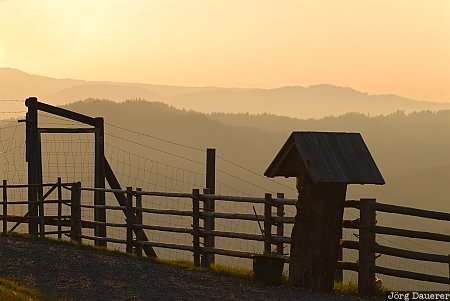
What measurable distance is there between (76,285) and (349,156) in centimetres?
536

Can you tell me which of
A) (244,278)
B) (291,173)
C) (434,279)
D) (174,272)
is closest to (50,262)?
(174,272)

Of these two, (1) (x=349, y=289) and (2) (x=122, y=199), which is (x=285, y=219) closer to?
(1) (x=349, y=289)

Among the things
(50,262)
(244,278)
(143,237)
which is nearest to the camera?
(244,278)

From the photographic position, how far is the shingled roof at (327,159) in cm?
1659

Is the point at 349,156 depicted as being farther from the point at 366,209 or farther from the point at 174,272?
the point at 174,272

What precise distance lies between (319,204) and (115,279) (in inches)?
160

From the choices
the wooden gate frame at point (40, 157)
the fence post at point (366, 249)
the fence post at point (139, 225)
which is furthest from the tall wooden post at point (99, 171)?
the fence post at point (366, 249)

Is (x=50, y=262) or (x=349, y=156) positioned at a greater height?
(x=349, y=156)

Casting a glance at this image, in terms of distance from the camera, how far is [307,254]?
16.8m

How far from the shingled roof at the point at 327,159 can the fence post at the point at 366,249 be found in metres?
0.52

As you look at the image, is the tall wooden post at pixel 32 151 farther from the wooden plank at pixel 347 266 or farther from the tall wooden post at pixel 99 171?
the wooden plank at pixel 347 266

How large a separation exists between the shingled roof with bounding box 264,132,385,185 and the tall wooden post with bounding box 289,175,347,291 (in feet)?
1.03

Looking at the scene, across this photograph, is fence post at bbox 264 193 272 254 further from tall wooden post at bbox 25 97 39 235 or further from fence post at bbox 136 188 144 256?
tall wooden post at bbox 25 97 39 235

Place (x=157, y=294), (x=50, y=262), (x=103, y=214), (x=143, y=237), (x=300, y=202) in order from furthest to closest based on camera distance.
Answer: (x=103, y=214) < (x=143, y=237) < (x=50, y=262) < (x=300, y=202) < (x=157, y=294)
